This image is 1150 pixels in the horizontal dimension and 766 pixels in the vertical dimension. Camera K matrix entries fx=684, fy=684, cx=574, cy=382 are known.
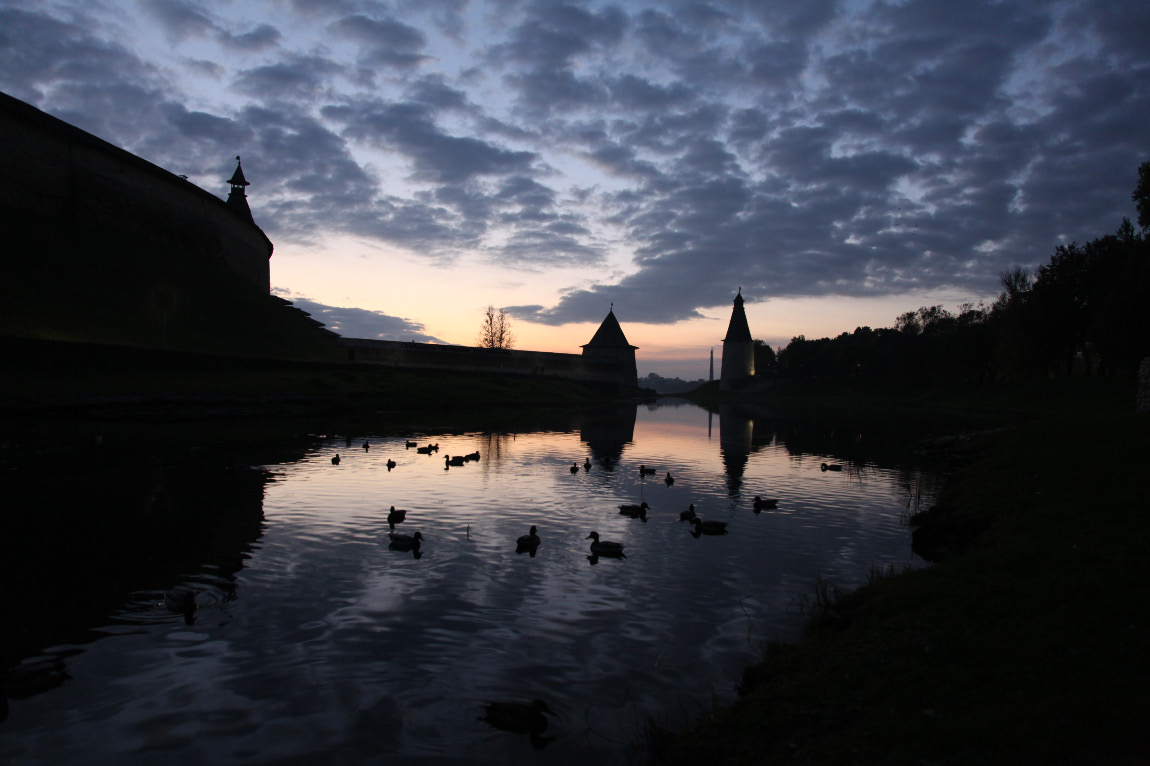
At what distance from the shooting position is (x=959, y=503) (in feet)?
46.9

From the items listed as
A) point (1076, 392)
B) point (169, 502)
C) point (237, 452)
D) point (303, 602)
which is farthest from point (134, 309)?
point (1076, 392)

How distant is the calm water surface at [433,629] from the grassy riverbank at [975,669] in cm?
90

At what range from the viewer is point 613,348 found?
323 ft

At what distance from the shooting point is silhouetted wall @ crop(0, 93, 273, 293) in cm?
4744

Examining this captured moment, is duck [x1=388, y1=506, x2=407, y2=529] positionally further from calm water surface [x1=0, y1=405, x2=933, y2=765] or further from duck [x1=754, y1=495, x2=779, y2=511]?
duck [x1=754, y1=495, x2=779, y2=511]

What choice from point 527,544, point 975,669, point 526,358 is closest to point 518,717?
point 975,669

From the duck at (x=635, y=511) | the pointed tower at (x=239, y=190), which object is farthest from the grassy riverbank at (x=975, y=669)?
the pointed tower at (x=239, y=190)

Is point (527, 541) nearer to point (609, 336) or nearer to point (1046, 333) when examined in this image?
point (1046, 333)

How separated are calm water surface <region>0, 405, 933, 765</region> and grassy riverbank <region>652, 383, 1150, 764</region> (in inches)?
35.5

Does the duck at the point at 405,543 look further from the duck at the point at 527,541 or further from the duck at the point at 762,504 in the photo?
the duck at the point at 762,504

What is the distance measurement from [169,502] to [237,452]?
816cm

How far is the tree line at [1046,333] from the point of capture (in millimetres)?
41000

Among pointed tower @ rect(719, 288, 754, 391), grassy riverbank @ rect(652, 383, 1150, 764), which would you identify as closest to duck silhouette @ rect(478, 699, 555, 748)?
grassy riverbank @ rect(652, 383, 1150, 764)

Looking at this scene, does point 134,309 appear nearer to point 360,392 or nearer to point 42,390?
point 360,392
